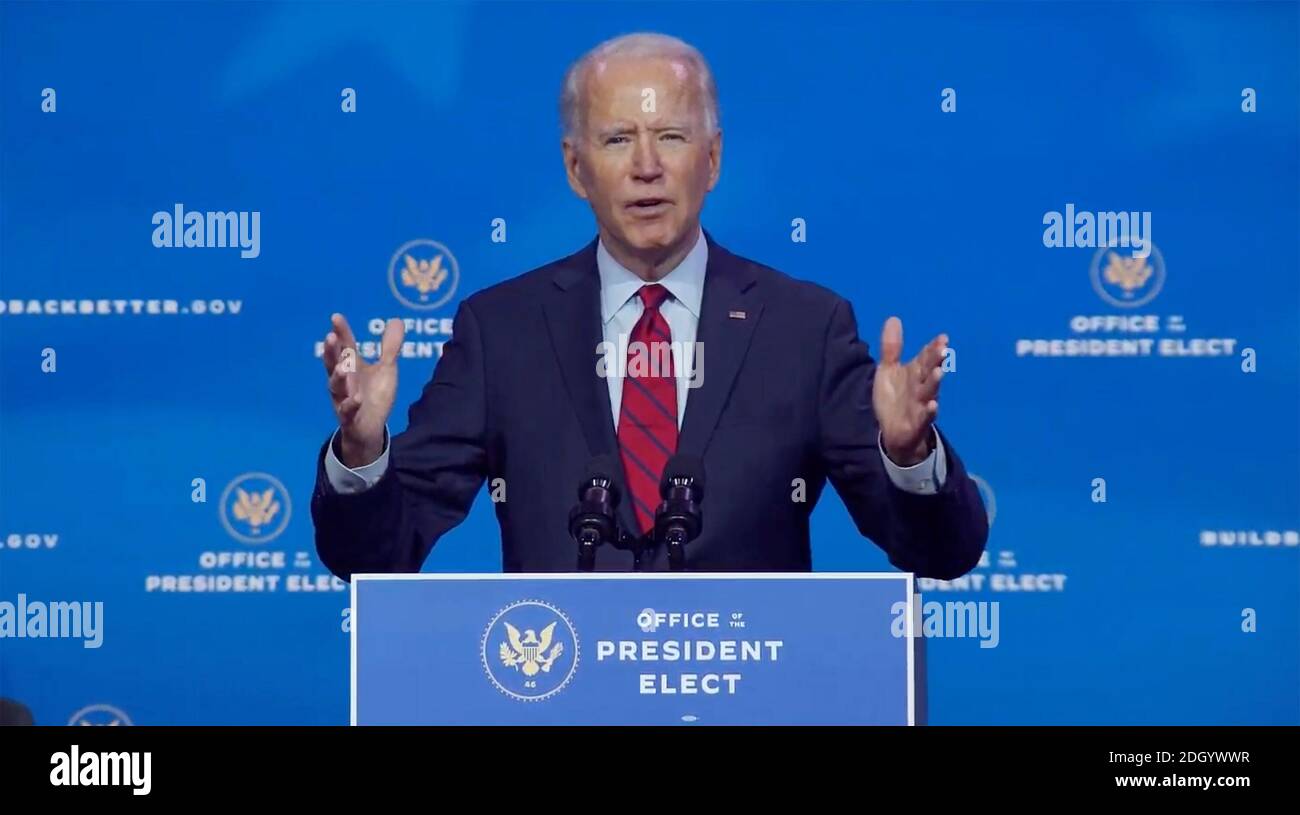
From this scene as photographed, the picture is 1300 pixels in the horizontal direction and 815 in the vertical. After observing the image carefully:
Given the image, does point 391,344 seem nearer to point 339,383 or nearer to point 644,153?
point 339,383

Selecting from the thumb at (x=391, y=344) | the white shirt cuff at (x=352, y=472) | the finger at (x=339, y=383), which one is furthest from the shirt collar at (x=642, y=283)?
the finger at (x=339, y=383)

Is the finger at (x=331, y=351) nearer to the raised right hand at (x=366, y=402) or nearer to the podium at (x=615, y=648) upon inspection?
the raised right hand at (x=366, y=402)

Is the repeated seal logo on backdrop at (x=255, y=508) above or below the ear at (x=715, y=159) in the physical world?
below

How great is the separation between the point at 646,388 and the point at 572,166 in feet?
2.37

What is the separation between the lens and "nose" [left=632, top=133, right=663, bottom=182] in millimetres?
4926

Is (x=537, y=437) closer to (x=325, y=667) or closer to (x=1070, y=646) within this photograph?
(x=325, y=667)

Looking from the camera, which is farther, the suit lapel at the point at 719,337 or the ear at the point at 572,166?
the ear at the point at 572,166

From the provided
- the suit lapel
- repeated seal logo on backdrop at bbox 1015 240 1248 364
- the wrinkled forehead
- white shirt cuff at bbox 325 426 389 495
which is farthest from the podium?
the wrinkled forehead

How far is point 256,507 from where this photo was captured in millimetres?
5121

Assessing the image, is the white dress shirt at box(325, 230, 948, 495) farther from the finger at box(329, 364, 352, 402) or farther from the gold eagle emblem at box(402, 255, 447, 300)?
the finger at box(329, 364, 352, 402)

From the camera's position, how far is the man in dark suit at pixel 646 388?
Answer: 4812 mm

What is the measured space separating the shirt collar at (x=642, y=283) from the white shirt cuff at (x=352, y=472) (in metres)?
0.84

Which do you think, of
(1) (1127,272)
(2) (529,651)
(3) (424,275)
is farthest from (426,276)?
(1) (1127,272)
